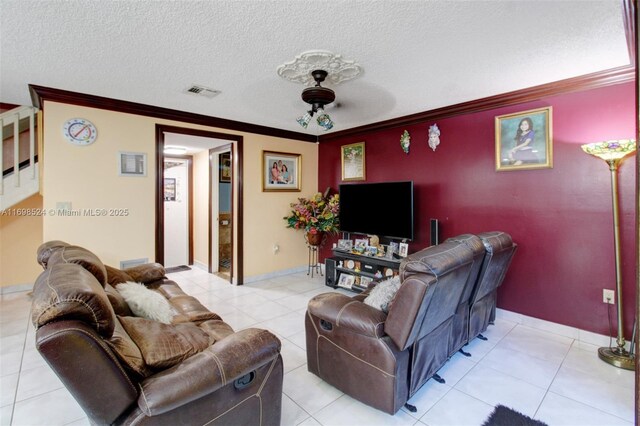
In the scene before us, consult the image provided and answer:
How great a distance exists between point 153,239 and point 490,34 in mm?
3927

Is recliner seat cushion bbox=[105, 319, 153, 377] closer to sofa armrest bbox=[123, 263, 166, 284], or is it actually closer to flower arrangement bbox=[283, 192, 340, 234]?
sofa armrest bbox=[123, 263, 166, 284]

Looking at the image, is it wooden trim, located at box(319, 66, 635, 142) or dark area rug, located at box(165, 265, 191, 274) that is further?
dark area rug, located at box(165, 265, 191, 274)

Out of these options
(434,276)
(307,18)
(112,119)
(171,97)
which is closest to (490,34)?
(307,18)

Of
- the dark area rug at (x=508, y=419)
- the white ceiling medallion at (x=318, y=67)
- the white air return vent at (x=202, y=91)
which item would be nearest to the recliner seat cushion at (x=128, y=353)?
the dark area rug at (x=508, y=419)

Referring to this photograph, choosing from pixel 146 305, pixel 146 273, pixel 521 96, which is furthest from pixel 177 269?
pixel 521 96

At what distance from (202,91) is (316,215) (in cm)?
248

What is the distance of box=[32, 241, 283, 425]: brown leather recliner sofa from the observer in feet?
3.42

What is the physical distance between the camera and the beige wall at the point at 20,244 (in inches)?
158

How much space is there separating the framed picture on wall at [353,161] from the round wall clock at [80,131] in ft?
10.8

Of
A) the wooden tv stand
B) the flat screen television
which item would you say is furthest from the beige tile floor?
the flat screen television

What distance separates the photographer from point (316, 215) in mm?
4965

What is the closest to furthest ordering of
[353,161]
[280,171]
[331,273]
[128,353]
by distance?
[128,353] < [331,273] < [353,161] < [280,171]

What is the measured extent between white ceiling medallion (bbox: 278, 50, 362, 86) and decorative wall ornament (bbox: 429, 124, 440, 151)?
5.07ft

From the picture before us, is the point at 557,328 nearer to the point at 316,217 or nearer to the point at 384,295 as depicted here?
the point at 384,295
